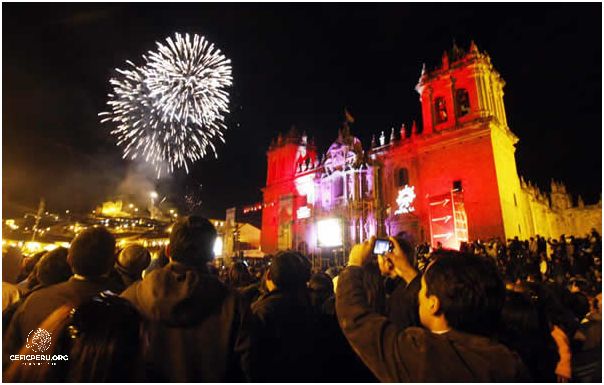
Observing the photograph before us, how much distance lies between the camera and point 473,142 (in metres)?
24.8

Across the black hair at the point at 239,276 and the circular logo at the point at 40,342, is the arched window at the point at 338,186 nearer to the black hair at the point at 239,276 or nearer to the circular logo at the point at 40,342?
the black hair at the point at 239,276

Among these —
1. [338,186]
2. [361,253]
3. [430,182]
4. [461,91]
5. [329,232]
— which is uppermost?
[461,91]

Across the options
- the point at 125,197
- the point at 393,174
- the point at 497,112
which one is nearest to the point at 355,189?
the point at 393,174

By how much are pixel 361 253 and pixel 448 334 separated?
37.0 inches

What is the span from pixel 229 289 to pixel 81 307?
950 mm

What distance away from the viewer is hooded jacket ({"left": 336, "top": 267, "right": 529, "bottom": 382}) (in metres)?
1.47

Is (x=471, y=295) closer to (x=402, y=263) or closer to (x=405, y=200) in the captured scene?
(x=402, y=263)

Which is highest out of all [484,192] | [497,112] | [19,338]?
[497,112]

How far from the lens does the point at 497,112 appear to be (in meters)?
27.1

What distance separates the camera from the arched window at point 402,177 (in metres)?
28.5

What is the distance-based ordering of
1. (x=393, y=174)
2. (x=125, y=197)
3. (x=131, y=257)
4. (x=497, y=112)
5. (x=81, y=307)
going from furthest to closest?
(x=125, y=197) < (x=393, y=174) < (x=497, y=112) < (x=131, y=257) < (x=81, y=307)

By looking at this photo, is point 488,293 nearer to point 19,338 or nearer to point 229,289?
point 229,289

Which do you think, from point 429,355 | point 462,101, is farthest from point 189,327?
point 462,101

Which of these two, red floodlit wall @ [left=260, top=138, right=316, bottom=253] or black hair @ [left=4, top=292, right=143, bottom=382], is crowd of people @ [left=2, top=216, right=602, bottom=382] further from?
red floodlit wall @ [left=260, top=138, right=316, bottom=253]
